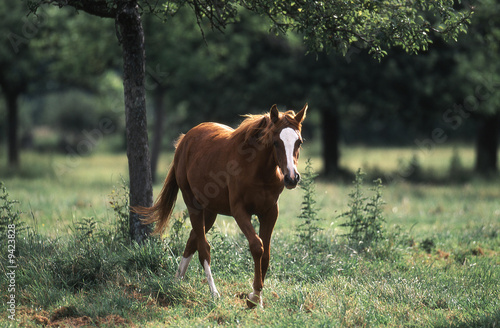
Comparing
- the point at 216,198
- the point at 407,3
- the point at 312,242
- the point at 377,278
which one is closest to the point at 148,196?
the point at 216,198

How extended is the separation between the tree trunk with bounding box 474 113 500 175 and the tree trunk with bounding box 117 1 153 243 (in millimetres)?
16859

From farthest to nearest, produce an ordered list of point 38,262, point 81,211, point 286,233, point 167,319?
point 81,211 < point 286,233 < point 38,262 < point 167,319

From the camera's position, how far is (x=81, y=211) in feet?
38.0

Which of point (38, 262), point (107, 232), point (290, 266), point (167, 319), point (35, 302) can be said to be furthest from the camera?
point (107, 232)

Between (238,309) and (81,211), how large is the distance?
7019 mm

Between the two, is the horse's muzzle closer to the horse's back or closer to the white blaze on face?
the white blaze on face

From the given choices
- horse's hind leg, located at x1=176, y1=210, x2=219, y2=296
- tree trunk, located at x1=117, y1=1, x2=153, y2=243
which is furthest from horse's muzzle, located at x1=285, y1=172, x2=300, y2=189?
tree trunk, located at x1=117, y1=1, x2=153, y2=243

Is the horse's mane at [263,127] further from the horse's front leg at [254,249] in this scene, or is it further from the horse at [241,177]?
the horse's front leg at [254,249]

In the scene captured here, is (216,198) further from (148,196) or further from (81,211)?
(81,211)

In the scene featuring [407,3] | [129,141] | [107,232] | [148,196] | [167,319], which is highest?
[407,3]

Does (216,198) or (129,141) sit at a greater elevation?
(129,141)

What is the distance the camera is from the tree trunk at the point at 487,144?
67.9 feet

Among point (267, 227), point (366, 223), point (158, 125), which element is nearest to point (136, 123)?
point (267, 227)

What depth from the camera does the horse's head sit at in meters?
4.93
